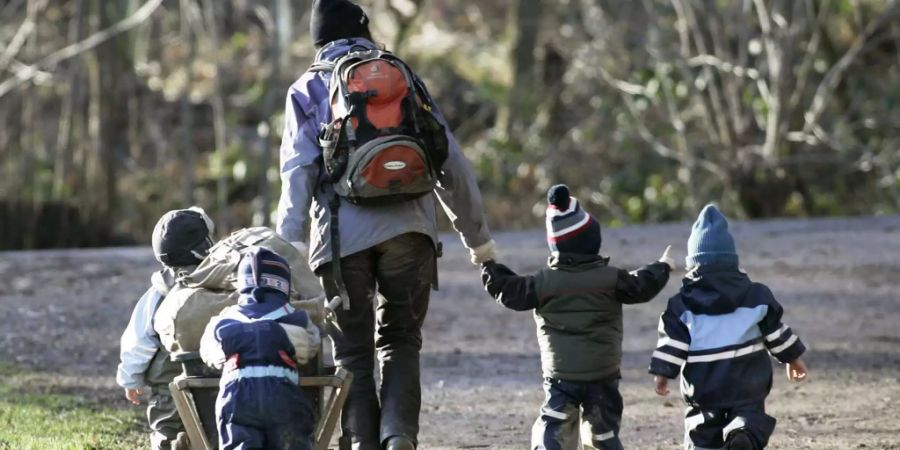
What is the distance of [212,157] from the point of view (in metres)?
24.3

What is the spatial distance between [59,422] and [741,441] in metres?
3.54

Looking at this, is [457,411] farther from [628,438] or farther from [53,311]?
[53,311]

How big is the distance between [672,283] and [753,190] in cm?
559

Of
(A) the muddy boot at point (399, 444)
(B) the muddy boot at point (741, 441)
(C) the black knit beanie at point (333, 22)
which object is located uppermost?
(C) the black knit beanie at point (333, 22)

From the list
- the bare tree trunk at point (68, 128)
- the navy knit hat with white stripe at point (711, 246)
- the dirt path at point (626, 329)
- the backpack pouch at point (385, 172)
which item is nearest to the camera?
the navy knit hat with white stripe at point (711, 246)

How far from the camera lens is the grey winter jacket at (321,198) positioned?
582 cm

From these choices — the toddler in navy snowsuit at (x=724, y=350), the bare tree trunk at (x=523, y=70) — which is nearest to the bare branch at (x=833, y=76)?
the bare tree trunk at (x=523, y=70)

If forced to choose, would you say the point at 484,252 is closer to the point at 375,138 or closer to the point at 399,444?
the point at 375,138

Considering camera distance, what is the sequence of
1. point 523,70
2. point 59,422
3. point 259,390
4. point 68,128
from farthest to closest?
point 523,70
point 68,128
point 59,422
point 259,390

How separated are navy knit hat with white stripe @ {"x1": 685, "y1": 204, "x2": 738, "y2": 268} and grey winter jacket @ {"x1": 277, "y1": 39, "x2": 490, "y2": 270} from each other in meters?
0.97

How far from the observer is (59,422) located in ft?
24.1

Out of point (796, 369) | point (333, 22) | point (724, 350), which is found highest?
point (333, 22)

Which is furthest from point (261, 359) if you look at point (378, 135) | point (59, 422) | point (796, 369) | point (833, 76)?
point (833, 76)

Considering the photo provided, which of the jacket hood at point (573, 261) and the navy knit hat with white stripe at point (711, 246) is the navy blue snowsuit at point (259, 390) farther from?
the navy knit hat with white stripe at point (711, 246)
